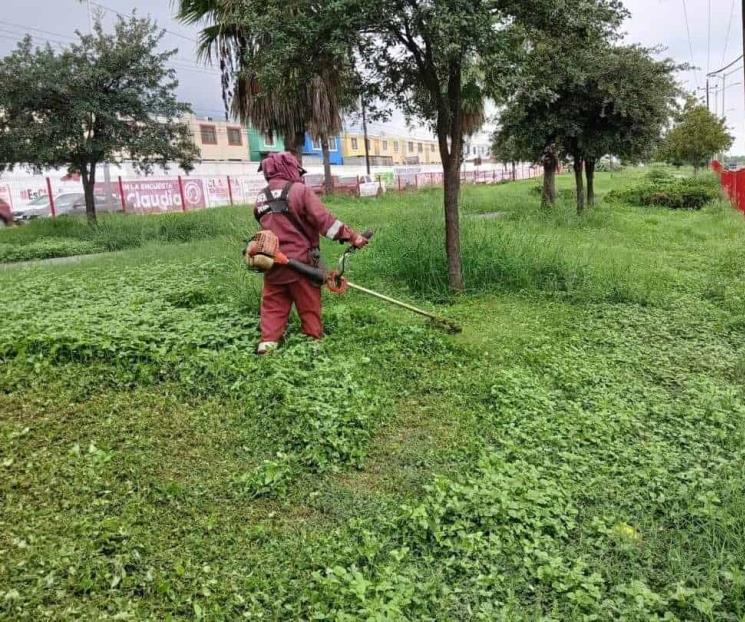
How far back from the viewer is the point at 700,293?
7.17 metres

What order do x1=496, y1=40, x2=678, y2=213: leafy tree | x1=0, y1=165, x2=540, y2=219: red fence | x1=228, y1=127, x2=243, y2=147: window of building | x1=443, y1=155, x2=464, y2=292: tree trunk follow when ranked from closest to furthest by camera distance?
x1=443, y1=155, x2=464, y2=292: tree trunk
x1=496, y1=40, x2=678, y2=213: leafy tree
x1=0, y1=165, x2=540, y2=219: red fence
x1=228, y1=127, x2=243, y2=147: window of building

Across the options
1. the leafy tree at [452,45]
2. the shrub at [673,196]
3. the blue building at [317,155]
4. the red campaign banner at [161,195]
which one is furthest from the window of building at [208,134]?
the leafy tree at [452,45]

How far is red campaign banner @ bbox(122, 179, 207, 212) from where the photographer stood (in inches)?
864

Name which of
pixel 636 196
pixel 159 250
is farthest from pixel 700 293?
pixel 636 196

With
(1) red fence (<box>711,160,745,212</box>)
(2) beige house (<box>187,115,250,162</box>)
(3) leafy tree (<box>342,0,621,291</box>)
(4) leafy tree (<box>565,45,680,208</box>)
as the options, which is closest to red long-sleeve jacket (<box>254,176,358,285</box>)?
(3) leafy tree (<box>342,0,621,291</box>)

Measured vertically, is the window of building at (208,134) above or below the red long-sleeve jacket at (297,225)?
above

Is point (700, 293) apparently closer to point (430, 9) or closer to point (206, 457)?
point (430, 9)

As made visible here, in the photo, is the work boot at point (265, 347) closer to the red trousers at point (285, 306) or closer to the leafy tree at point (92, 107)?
the red trousers at point (285, 306)

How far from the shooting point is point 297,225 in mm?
4855

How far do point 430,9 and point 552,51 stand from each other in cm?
236

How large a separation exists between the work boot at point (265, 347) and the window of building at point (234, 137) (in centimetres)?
4430

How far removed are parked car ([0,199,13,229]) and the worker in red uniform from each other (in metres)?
15.7

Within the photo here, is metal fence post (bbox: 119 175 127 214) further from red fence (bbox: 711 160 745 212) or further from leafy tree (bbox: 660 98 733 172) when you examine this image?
leafy tree (bbox: 660 98 733 172)

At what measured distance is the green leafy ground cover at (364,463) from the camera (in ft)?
8.07
